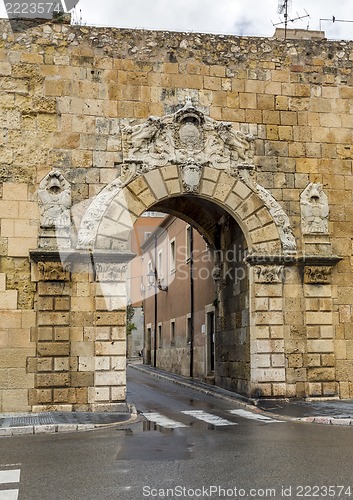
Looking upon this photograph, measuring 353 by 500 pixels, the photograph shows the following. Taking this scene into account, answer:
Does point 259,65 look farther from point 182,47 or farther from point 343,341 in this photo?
point 343,341

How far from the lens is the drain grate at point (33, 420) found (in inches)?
404

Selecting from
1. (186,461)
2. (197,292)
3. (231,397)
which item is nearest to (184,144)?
(231,397)

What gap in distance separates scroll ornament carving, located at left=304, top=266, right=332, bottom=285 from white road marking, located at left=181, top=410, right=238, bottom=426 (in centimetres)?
324

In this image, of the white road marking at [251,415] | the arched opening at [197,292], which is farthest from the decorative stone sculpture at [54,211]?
the white road marking at [251,415]

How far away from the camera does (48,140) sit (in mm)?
12758

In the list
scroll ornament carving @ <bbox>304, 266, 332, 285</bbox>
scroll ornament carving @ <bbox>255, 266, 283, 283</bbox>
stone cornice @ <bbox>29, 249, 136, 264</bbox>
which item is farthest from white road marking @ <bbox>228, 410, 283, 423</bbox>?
stone cornice @ <bbox>29, 249, 136, 264</bbox>

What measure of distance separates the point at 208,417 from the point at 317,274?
3.69 metres

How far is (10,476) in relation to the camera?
6461mm

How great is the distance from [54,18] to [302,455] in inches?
375

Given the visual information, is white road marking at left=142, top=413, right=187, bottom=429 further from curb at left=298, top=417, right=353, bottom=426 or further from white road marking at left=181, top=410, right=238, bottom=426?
curb at left=298, top=417, right=353, bottom=426

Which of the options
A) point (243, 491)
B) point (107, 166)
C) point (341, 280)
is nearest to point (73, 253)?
point (107, 166)

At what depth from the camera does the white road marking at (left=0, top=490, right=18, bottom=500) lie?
222 inches

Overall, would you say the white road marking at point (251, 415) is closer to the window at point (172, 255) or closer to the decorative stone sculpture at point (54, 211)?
the decorative stone sculpture at point (54, 211)

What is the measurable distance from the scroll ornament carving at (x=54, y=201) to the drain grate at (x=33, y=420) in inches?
129
